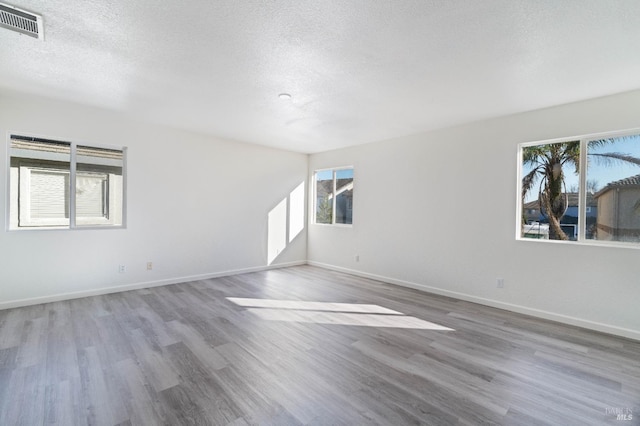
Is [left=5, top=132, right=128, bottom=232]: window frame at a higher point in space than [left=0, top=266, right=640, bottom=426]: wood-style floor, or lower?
higher

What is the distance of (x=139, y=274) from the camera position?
171 inches

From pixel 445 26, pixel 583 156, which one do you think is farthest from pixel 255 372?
pixel 583 156

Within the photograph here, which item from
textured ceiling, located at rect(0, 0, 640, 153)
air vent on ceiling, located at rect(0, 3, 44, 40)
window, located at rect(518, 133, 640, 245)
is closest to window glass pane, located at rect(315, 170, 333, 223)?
textured ceiling, located at rect(0, 0, 640, 153)

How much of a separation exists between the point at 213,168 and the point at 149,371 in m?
3.62

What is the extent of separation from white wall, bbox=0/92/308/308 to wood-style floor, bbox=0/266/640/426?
50 centimetres

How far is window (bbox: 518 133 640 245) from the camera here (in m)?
3.03

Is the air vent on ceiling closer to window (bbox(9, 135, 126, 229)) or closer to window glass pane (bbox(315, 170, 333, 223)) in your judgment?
window (bbox(9, 135, 126, 229))

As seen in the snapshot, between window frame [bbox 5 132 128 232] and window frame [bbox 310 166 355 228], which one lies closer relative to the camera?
window frame [bbox 5 132 128 232]

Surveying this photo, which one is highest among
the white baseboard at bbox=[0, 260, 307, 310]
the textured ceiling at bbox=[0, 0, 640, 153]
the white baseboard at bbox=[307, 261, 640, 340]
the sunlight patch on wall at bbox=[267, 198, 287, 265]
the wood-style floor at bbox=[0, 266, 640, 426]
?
the textured ceiling at bbox=[0, 0, 640, 153]

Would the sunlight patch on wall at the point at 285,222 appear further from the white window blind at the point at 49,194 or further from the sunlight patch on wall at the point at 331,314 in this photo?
the white window blind at the point at 49,194

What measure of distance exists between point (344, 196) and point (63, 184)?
15.0ft

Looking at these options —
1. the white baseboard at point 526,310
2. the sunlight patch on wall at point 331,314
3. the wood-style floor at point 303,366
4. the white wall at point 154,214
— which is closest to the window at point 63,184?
the white wall at point 154,214

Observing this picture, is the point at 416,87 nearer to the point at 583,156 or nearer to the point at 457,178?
the point at 457,178

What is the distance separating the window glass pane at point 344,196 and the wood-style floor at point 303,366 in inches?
97.5
